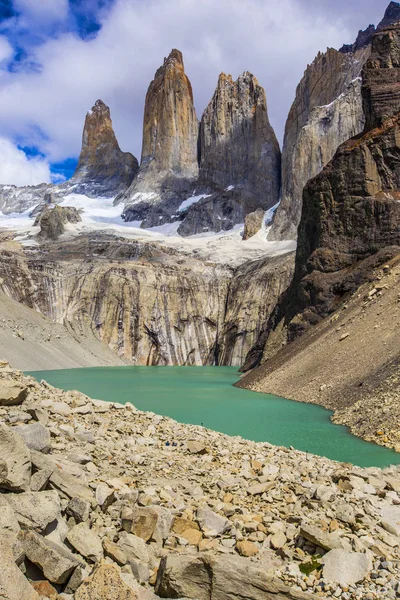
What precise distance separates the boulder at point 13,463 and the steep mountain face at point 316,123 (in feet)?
309

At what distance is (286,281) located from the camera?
76438 mm

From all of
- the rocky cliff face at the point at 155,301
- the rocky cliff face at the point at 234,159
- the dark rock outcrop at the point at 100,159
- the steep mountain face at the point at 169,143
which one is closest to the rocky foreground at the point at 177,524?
the rocky cliff face at the point at 155,301

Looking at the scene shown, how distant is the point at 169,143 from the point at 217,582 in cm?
13610

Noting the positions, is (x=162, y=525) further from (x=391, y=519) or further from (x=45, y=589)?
(x=391, y=519)

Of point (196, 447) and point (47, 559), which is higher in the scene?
point (47, 559)

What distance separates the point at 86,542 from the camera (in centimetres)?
511

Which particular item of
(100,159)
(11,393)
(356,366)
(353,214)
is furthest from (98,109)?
(11,393)

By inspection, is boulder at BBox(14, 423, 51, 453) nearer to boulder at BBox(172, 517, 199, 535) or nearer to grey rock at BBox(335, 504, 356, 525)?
boulder at BBox(172, 517, 199, 535)

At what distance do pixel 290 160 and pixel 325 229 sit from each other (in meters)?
72.5

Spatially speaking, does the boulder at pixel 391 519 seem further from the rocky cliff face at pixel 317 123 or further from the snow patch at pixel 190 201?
the snow patch at pixel 190 201

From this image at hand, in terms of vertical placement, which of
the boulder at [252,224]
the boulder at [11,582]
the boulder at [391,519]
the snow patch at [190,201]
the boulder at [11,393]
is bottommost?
the boulder at [391,519]

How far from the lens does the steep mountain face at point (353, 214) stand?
121 ft

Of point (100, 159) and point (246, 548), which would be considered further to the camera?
point (100, 159)

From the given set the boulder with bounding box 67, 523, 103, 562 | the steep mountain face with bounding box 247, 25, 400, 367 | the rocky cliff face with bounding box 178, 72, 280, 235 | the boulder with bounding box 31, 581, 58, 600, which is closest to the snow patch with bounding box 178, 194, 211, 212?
the rocky cliff face with bounding box 178, 72, 280, 235
